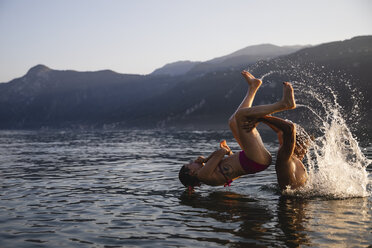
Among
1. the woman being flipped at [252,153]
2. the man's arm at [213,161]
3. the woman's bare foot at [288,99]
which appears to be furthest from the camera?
the man's arm at [213,161]

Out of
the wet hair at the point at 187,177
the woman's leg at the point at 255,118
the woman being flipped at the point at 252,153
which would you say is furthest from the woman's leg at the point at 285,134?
the wet hair at the point at 187,177

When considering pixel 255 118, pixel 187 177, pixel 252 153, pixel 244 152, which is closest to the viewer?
pixel 255 118

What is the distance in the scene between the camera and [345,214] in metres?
7.80

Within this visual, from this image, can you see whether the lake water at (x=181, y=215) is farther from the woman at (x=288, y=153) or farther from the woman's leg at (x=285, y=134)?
the woman's leg at (x=285, y=134)

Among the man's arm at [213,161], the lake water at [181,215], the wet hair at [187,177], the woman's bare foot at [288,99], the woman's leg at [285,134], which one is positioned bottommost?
the lake water at [181,215]

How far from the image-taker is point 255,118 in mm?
8039

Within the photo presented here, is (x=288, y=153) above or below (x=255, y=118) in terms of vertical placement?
below

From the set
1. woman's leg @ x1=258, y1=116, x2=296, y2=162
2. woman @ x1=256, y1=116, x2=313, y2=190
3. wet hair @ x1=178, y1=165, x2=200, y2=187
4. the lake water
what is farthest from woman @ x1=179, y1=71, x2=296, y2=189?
the lake water

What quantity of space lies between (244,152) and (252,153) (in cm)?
31

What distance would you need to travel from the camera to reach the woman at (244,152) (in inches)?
303

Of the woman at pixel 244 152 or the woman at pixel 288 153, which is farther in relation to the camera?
the woman at pixel 288 153

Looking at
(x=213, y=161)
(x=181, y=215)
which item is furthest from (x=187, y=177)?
(x=181, y=215)

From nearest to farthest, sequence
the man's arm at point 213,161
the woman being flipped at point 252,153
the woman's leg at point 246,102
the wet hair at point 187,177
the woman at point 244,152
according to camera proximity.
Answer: the woman at point 244,152, the woman being flipped at point 252,153, the woman's leg at point 246,102, the man's arm at point 213,161, the wet hair at point 187,177

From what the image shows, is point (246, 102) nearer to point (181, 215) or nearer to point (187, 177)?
point (187, 177)
